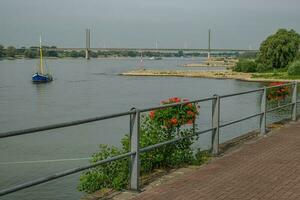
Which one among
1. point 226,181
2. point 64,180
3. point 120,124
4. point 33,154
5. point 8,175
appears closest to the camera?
point 226,181

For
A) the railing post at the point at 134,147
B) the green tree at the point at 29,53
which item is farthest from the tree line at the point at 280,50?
the green tree at the point at 29,53

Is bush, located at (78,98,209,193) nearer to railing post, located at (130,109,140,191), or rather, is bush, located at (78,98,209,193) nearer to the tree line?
railing post, located at (130,109,140,191)

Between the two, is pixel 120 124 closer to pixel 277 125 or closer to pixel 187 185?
pixel 277 125

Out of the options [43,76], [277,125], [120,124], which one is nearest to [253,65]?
[43,76]

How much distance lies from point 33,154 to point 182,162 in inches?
390

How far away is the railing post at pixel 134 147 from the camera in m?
6.98

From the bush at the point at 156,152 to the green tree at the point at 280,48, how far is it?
105433 mm

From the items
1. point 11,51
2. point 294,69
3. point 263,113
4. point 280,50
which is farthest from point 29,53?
point 263,113

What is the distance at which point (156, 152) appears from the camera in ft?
29.3

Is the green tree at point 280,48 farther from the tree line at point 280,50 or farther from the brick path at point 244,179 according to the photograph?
the brick path at point 244,179

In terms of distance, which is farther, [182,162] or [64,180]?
[64,180]

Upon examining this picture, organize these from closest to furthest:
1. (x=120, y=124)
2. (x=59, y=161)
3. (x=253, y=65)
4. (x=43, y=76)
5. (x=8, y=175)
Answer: (x=8, y=175)
(x=59, y=161)
(x=120, y=124)
(x=43, y=76)
(x=253, y=65)

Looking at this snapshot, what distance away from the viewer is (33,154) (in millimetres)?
17766

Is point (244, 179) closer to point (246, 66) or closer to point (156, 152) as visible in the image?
point (156, 152)
